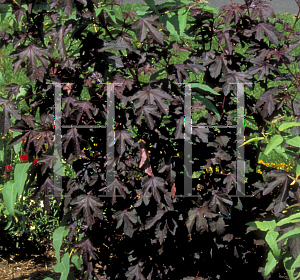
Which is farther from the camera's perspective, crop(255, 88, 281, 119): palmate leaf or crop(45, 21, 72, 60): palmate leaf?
crop(255, 88, 281, 119): palmate leaf

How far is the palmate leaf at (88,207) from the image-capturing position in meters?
1.83

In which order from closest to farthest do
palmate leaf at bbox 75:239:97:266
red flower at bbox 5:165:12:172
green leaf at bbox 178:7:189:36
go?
green leaf at bbox 178:7:189:36 < palmate leaf at bbox 75:239:97:266 < red flower at bbox 5:165:12:172

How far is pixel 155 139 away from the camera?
6.33 feet

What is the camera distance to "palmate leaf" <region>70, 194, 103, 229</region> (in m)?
1.83

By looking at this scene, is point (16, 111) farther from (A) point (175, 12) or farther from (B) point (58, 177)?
(A) point (175, 12)

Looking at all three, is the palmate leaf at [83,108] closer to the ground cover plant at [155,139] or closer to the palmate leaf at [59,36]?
the ground cover plant at [155,139]

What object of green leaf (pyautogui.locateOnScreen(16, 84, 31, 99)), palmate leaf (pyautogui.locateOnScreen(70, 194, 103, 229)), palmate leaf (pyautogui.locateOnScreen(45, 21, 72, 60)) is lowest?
palmate leaf (pyautogui.locateOnScreen(70, 194, 103, 229))

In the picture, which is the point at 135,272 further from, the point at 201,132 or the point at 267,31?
the point at 267,31

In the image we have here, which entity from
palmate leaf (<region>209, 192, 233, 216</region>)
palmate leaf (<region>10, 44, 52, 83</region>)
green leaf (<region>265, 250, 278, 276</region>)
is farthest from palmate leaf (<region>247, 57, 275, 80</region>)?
palmate leaf (<region>10, 44, 52, 83</region>)

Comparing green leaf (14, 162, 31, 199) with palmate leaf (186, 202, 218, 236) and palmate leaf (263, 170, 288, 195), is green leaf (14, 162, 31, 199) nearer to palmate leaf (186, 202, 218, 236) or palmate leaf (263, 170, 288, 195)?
palmate leaf (186, 202, 218, 236)

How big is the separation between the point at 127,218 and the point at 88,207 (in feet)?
0.71

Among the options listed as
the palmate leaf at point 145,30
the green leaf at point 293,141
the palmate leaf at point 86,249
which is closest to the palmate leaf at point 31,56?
the palmate leaf at point 145,30

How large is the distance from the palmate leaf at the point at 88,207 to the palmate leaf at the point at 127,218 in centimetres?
13

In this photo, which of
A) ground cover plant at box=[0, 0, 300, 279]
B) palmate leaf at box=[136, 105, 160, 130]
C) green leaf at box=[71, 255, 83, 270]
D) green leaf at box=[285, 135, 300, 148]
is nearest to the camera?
green leaf at box=[285, 135, 300, 148]
